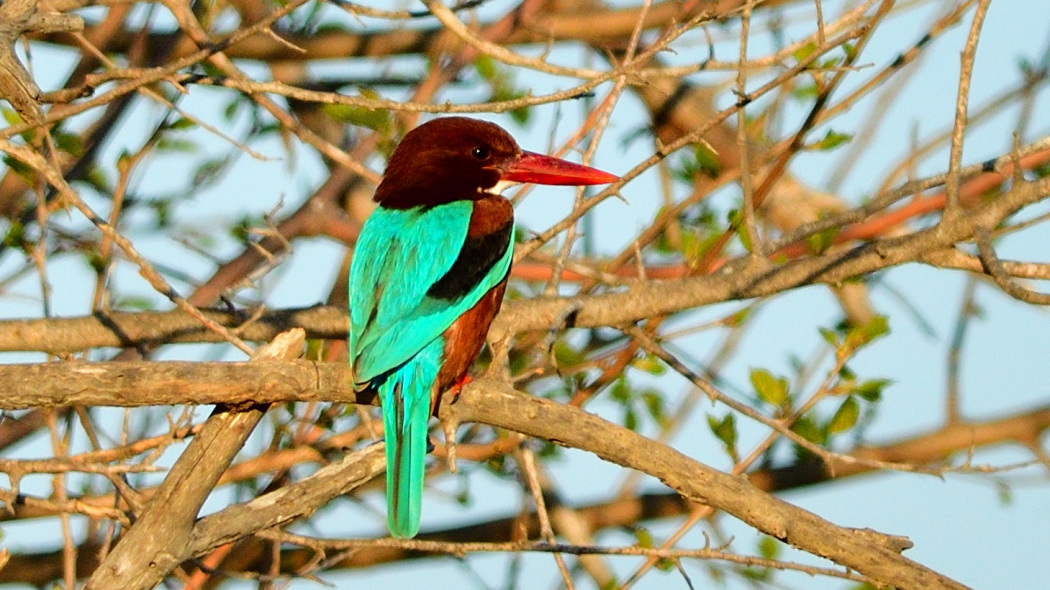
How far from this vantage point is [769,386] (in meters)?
3.77

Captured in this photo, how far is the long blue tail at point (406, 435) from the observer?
308 centimetres

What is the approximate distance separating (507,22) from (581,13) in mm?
479

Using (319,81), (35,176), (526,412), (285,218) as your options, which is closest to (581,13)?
(319,81)

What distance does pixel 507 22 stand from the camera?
15.0 ft

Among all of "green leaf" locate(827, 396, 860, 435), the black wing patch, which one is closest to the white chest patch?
the black wing patch

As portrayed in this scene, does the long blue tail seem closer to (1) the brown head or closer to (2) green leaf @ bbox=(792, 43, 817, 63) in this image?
(1) the brown head

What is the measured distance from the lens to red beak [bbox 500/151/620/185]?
148 inches

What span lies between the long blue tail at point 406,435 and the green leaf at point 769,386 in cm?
106

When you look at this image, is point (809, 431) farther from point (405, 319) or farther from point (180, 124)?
point (180, 124)

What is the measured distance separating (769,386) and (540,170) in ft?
3.05

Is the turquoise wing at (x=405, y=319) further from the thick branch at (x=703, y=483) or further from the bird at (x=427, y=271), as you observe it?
the thick branch at (x=703, y=483)

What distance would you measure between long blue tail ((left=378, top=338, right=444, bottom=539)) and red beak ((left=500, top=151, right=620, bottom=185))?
0.79 metres

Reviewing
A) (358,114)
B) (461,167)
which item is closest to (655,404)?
(461,167)

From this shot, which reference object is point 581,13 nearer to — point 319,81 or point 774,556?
point 319,81
